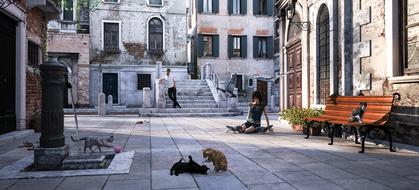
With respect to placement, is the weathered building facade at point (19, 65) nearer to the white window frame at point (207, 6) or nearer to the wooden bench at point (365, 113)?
the wooden bench at point (365, 113)

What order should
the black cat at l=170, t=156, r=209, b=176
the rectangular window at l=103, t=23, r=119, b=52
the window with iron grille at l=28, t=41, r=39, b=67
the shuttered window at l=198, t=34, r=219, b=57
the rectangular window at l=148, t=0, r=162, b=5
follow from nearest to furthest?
the black cat at l=170, t=156, r=209, b=176
the window with iron grille at l=28, t=41, r=39, b=67
the rectangular window at l=103, t=23, r=119, b=52
the rectangular window at l=148, t=0, r=162, b=5
the shuttered window at l=198, t=34, r=219, b=57

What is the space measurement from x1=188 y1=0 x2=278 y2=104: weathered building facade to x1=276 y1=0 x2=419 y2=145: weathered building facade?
17.4m

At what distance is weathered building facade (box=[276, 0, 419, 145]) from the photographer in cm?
767

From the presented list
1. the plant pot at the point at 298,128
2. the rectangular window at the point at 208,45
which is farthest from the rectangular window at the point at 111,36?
the plant pot at the point at 298,128

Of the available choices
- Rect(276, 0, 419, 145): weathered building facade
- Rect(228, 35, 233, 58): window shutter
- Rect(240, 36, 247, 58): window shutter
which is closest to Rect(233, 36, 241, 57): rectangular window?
Rect(240, 36, 247, 58): window shutter

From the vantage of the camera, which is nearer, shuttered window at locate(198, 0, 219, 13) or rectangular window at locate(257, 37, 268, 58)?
shuttered window at locate(198, 0, 219, 13)

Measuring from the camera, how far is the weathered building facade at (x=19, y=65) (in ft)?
32.6

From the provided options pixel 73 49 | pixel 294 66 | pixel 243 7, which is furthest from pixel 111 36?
pixel 294 66

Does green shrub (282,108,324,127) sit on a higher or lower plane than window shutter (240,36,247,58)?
lower

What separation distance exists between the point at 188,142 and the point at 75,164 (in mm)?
3449

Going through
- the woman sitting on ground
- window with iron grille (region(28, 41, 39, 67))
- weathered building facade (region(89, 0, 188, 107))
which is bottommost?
the woman sitting on ground

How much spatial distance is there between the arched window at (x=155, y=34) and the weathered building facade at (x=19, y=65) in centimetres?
1688

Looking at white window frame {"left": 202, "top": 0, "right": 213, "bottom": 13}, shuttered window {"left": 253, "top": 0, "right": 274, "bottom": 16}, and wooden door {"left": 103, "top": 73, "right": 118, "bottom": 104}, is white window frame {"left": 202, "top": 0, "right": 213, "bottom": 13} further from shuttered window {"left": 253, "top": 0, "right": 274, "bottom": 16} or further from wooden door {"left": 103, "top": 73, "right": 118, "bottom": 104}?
wooden door {"left": 103, "top": 73, "right": 118, "bottom": 104}

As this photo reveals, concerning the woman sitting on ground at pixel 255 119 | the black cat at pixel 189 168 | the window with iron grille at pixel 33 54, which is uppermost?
the window with iron grille at pixel 33 54
